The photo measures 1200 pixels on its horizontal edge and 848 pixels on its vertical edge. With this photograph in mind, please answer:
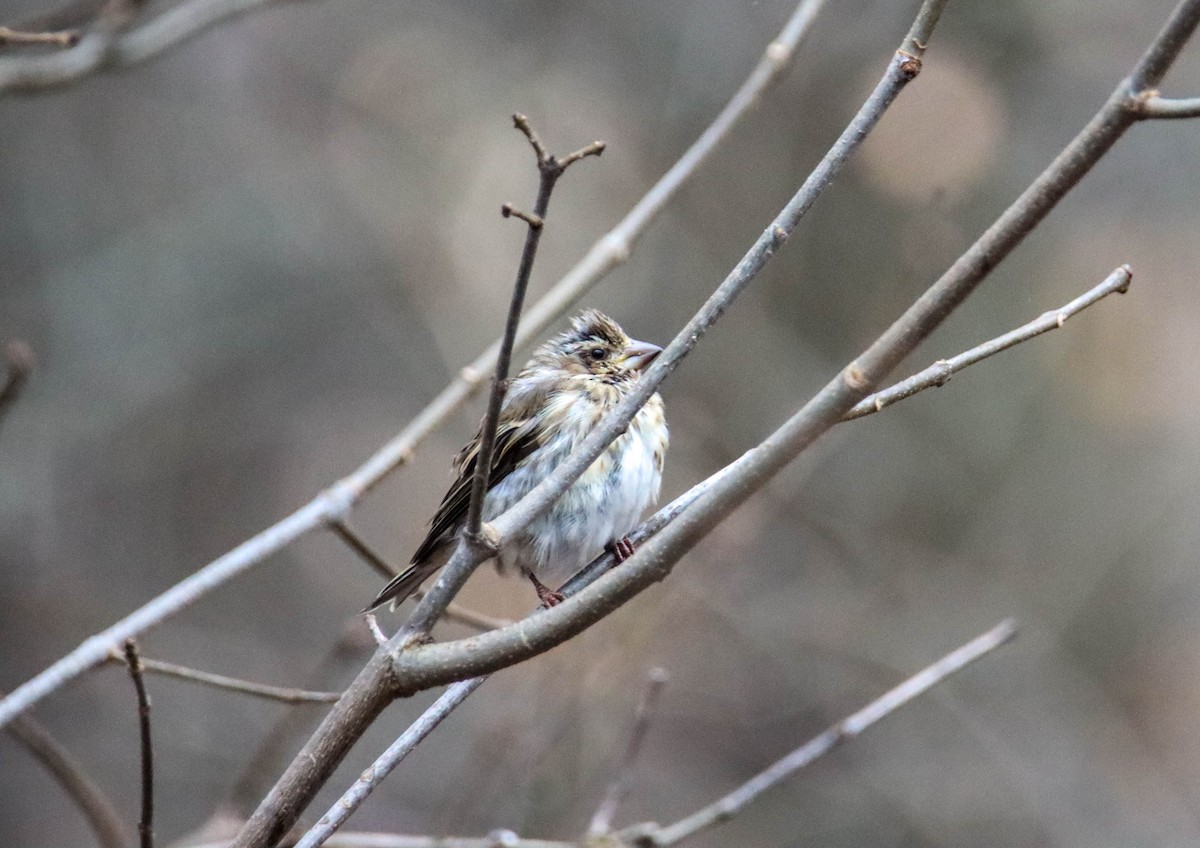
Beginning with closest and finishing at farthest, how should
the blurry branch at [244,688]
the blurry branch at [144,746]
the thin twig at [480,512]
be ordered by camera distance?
the thin twig at [480,512]
the blurry branch at [144,746]
the blurry branch at [244,688]

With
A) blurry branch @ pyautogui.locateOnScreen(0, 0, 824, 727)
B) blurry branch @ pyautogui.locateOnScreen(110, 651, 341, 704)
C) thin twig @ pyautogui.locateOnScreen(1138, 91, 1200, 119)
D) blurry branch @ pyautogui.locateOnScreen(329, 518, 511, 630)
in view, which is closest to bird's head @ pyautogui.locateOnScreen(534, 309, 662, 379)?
blurry branch @ pyautogui.locateOnScreen(0, 0, 824, 727)

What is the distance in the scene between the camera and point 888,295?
783 cm

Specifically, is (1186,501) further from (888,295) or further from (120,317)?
(120,317)

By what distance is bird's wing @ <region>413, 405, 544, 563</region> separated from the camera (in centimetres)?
419

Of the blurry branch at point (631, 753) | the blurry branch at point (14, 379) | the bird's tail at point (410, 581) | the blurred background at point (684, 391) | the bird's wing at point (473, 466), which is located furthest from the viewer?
the blurred background at point (684, 391)

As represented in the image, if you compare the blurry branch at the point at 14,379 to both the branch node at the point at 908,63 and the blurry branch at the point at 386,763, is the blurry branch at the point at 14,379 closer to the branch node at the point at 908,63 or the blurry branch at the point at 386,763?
the blurry branch at the point at 386,763

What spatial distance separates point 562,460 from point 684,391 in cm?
361

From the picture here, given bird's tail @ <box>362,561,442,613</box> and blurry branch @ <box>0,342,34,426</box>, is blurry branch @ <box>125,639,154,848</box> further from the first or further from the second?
bird's tail @ <box>362,561,442,613</box>

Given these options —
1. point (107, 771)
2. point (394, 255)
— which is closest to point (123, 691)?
point (107, 771)

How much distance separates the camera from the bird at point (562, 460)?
4094 mm

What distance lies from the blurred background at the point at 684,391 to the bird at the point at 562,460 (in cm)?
212

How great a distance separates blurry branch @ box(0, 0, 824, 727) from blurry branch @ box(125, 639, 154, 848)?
0.24 meters

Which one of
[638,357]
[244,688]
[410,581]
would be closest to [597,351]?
[638,357]

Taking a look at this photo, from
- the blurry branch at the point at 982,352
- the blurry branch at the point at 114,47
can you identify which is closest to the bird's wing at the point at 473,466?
the blurry branch at the point at 114,47
